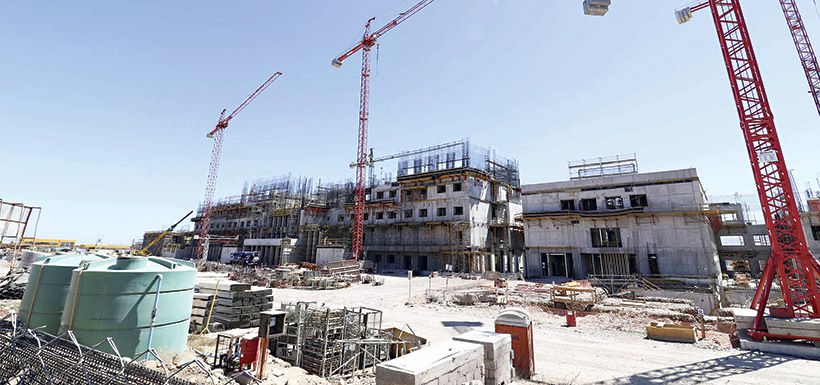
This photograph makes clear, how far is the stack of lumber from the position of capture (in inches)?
501

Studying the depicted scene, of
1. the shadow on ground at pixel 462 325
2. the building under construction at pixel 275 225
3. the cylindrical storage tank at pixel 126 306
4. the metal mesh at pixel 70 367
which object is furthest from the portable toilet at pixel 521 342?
the building under construction at pixel 275 225

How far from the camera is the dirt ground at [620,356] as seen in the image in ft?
29.8

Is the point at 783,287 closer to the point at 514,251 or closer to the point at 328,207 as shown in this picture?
the point at 514,251

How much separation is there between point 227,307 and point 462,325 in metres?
9.82

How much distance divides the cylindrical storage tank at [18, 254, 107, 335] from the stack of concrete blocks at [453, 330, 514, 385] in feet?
34.7

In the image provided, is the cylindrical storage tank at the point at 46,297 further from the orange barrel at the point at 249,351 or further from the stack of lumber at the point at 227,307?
the orange barrel at the point at 249,351

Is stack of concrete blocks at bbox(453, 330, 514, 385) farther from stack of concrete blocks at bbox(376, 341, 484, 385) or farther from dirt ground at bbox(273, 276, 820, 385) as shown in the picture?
dirt ground at bbox(273, 276, 820, 385)

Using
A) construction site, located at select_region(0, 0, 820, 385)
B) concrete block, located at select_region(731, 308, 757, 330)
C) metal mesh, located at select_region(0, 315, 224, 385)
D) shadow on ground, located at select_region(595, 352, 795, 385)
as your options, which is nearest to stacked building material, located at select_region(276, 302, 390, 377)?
construction site, located at select_region(0, 0, 820, 385)

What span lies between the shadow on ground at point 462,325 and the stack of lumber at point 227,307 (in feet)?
26.7

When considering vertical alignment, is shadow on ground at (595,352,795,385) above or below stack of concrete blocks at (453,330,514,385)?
below

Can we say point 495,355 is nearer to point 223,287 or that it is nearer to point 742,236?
point 223,287

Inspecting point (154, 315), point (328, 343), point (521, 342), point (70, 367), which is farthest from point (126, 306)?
point (521, 342)

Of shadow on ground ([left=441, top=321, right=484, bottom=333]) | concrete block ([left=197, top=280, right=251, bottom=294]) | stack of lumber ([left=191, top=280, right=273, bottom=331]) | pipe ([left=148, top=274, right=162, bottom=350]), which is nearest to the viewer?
pipe ([left=148, top=274, right=162, bottom=350])

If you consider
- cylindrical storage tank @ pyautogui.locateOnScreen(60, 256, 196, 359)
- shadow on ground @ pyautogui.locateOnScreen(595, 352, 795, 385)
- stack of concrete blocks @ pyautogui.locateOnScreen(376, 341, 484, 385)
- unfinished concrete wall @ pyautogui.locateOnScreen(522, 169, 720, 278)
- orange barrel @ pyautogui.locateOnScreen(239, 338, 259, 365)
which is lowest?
shadow on ground @ pyautogui.locateOnScreen(595, 352, 795, 385)
